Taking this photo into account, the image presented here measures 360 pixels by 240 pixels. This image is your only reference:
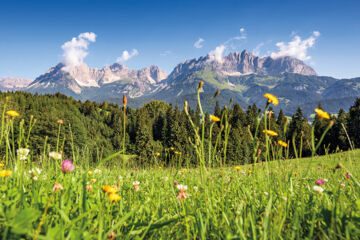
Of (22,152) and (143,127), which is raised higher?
(22,152)

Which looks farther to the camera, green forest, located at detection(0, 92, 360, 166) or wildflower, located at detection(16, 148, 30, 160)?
green forest, located at detection(0, 92, 360, 166)

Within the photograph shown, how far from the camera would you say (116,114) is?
249ft

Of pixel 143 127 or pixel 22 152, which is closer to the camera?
pixel 22 152

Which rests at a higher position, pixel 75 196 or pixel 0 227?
pixel 0 227

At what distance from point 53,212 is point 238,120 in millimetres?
59466

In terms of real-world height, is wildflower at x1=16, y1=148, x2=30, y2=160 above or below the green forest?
above

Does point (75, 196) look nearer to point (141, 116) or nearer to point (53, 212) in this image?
point (53, 212)

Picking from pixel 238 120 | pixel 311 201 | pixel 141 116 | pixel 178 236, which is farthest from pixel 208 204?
pixel 141 116

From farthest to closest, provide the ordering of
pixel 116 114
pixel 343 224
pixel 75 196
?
1. pixel 116 114
2. pixel 75 196
3. pixel 343 224

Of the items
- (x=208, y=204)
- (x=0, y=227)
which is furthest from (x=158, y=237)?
(x=0, y=227)

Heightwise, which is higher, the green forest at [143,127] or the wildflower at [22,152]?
the wildflower at [22,152]

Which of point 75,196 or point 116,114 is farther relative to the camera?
point 116,114

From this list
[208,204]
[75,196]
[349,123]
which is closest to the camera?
[208,204]

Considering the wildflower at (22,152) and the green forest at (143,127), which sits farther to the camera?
the green forest at (143,127)
